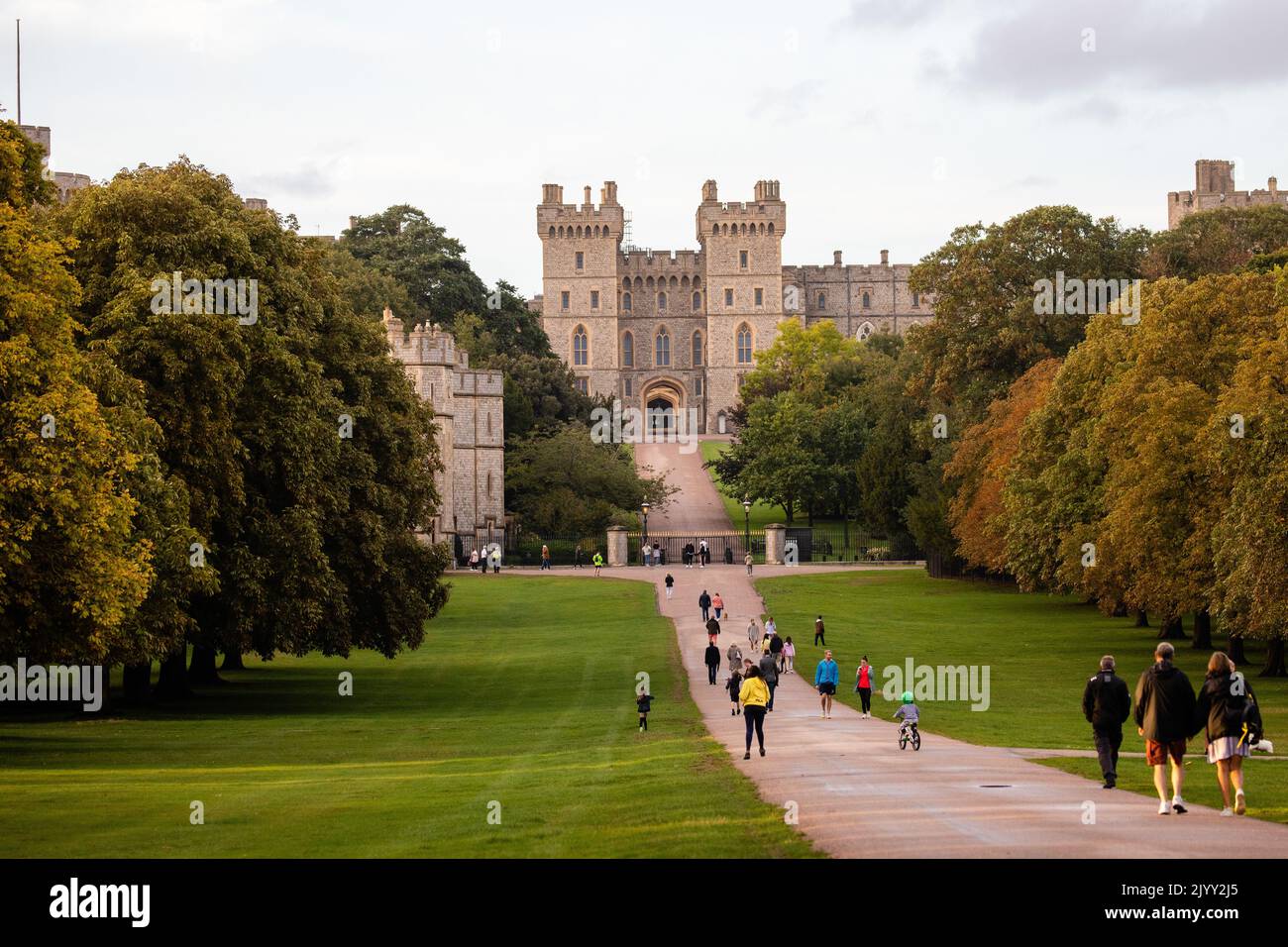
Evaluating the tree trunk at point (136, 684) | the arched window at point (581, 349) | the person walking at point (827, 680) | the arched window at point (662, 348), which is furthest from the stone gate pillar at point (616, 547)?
the arched window at point (662, 348)

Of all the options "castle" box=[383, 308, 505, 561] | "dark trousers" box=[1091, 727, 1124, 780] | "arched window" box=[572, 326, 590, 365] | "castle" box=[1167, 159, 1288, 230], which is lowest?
"dark trousers" box=[1091, 727, 1124, 780]

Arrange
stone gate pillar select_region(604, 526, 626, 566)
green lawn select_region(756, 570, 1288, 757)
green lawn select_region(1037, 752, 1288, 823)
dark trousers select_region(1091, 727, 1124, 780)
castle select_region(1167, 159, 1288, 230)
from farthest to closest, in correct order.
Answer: castle select_region(1167, 159, 1288, 230), stone gate pillar select_region(604, 526, 626, 566), green lawn select_region(756, 570, 1288, 757), dark trousers select_region(1091, 727, 1124, 780), green lawn select_region(1037, 752, 1288, 823)

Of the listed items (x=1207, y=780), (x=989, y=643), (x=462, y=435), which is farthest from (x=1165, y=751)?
(x=462, y=435)

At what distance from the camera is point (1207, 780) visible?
17.1 metres

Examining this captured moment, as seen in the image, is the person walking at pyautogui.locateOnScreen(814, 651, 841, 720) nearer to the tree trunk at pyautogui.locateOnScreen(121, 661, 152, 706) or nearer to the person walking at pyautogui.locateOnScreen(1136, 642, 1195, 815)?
the tree trunk at pyautogui.locateOnScreen(121, 661, 152, 706)

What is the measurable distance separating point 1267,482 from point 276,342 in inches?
697

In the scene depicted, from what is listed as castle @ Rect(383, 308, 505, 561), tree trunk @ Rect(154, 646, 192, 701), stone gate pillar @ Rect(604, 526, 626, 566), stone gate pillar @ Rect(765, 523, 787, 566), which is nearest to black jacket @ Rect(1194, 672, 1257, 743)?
tree trunk @ Rect(154, 646, 192, 701)

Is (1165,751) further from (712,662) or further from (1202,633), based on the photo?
(1202,633)

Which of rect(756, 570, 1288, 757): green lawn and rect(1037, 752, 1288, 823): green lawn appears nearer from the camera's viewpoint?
rect(1037, 752, 1288, 823): green lawn

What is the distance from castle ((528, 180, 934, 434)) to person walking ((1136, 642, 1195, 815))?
11144 centimetres

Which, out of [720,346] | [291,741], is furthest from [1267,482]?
[720,346]

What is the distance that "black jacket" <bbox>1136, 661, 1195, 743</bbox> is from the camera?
14.5m

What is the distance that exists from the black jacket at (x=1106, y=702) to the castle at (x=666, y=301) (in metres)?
110
